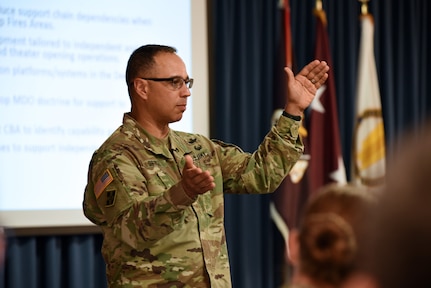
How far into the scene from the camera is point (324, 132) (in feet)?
16.3

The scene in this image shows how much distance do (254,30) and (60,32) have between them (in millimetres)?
1314

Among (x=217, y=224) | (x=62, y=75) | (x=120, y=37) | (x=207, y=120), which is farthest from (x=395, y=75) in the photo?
(x=217, y=224)

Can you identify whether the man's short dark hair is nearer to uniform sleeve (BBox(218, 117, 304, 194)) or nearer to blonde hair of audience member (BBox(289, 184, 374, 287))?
uniform sleeve (BBox(218, 117, 304, 194))

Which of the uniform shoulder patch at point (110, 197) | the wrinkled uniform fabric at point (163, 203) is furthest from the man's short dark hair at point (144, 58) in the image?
the uniform shoulder patch at point (110, 197)

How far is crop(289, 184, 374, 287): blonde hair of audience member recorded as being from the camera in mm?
785

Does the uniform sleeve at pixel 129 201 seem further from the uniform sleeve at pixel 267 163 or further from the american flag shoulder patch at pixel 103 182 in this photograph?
the uniform sleeve at pixel 267 163

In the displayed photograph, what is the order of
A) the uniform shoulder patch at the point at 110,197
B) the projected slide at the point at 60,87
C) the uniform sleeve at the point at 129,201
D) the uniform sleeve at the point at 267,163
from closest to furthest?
1. the uniform sleeve at the point at 129,201
2. the uniform shoulder patch at the point at 110,197
3. the uniform sleeve at the point at 267,163
4. the projected slide at the point at 60,87

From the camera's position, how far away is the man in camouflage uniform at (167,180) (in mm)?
2311

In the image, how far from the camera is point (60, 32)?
4.20m

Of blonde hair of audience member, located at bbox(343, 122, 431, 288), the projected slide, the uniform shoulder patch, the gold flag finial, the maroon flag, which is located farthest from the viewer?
the gold flag finial

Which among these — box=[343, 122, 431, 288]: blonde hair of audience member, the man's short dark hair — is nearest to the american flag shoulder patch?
the man's short dark hair

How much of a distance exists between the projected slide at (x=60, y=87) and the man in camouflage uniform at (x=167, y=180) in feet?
4.95

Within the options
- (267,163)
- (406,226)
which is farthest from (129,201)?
(406,226)

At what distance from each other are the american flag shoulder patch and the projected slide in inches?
66.9
